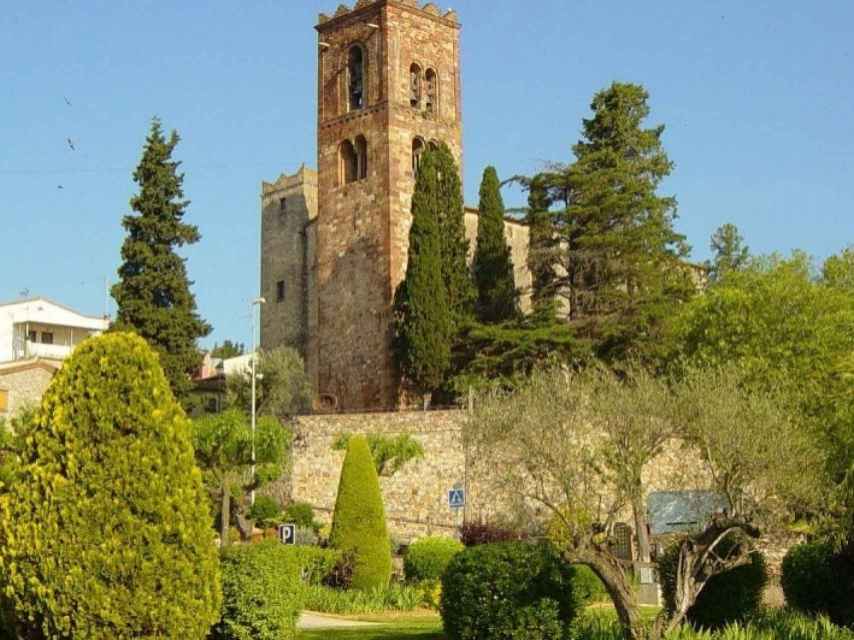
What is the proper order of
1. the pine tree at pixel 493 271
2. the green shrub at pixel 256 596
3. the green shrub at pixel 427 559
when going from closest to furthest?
the green shrub at pixel 256 596 → the green shrub at pixel 427 559 → the pine tree at pixel 493 271

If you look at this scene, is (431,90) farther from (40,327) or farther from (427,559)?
(427,559)

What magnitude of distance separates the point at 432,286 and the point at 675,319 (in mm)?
10341

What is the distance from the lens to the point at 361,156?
53562 millimetres

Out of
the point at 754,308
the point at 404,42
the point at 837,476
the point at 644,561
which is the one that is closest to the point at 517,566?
the point at 837,476

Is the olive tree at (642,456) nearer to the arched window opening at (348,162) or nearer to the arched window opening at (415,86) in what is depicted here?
the arched window opening at (348,162)

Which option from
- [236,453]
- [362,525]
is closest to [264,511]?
[236,453]

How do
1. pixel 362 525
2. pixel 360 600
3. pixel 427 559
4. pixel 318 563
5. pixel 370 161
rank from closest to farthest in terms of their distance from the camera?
pixel 360 600 < pixel 318 563 < pixel 427 559 < pixel 362 525 < pixel 370 161

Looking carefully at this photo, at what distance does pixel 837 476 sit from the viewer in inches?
914

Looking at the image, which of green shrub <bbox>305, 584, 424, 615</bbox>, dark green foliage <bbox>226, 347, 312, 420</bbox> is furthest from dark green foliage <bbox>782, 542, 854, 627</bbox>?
dark green foliage <bbox>226, 347, 312, 420</bbox>

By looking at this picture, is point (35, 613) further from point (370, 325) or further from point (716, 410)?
point (370, 325)

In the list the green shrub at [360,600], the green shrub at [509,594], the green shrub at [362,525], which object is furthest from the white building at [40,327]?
the green shrub at [509,594]

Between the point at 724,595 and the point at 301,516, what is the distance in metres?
21.8

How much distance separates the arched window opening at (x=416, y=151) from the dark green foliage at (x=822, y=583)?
32.9 metres

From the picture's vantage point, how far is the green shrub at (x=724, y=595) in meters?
19.2
